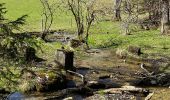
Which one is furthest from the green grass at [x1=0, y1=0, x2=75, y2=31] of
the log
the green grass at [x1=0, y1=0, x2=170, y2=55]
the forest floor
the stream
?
the log

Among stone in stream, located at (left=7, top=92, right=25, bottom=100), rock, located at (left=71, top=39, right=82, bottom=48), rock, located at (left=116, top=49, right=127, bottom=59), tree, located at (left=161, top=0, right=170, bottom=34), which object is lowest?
stone in stream, located at (left=7, top=92, right=25, bottom=100)

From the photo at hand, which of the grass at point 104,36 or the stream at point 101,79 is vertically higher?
the grass at point 104,36

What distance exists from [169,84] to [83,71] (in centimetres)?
744

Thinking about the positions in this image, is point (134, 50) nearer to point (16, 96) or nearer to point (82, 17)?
point (82, 17)

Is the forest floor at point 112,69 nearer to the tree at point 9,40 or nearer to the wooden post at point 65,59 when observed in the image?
the wooden post at point 65,59

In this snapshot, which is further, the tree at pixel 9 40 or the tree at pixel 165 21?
the tree at pixel 165 21

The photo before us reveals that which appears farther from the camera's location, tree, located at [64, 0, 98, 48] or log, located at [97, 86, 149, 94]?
tree, located at [64, 0, 98, 48]

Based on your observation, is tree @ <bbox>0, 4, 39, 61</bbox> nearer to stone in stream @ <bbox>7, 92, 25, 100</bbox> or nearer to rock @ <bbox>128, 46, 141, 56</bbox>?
stone in stream @ <bbox>7, 92, 25, 100</bbox>

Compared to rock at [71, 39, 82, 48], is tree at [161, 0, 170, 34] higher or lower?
higher

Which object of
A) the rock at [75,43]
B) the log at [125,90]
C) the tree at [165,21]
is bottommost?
the log at [125,90]

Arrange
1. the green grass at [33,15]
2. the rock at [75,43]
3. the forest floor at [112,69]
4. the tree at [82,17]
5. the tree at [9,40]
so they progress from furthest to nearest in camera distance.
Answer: the green grass at [33,15] → the tree at [82,17] → the rock at [75,43] → the forest floor at [112,69] → the tree at [9,40]

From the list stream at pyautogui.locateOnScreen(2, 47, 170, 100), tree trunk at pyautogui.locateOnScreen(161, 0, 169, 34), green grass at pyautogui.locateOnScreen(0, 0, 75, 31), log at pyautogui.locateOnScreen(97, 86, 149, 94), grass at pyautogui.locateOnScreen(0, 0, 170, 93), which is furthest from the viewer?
green grass at pyautogui.locateOnScreen(0, 0, 75, 31)

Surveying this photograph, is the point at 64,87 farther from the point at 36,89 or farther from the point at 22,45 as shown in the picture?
the point at 22,45

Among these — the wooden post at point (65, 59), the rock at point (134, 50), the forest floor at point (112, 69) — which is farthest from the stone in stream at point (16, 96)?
the rock at point (134, 50)
